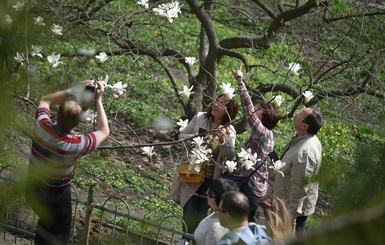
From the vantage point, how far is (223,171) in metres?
5.29

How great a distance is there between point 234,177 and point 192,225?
67 centimetres

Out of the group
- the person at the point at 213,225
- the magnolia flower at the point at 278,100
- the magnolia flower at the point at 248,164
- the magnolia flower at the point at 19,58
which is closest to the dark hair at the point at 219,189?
the person at the point at 213,225

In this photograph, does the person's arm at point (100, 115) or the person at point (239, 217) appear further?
the person's arm at point (100, 115)

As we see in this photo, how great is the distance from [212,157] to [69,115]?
Result: 1949mm

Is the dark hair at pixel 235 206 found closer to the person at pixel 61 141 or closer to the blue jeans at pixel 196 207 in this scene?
the person at pixel 61 141

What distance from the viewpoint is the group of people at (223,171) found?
346 cm

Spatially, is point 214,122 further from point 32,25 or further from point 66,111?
point 32,25

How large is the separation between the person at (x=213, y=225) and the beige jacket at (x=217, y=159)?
3.14 ft

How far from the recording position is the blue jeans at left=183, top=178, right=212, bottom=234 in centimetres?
529

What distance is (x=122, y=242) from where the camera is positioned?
5.50 feet

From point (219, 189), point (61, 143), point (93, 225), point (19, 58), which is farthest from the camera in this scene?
point (93, 225)

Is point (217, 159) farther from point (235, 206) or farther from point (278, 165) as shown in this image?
point (235, 206)

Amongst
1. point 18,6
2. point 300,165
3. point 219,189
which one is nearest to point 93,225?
point 219,189

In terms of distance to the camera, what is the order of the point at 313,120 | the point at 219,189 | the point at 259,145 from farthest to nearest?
the point at 259,145
the point at 313,120
the point at 219,189
